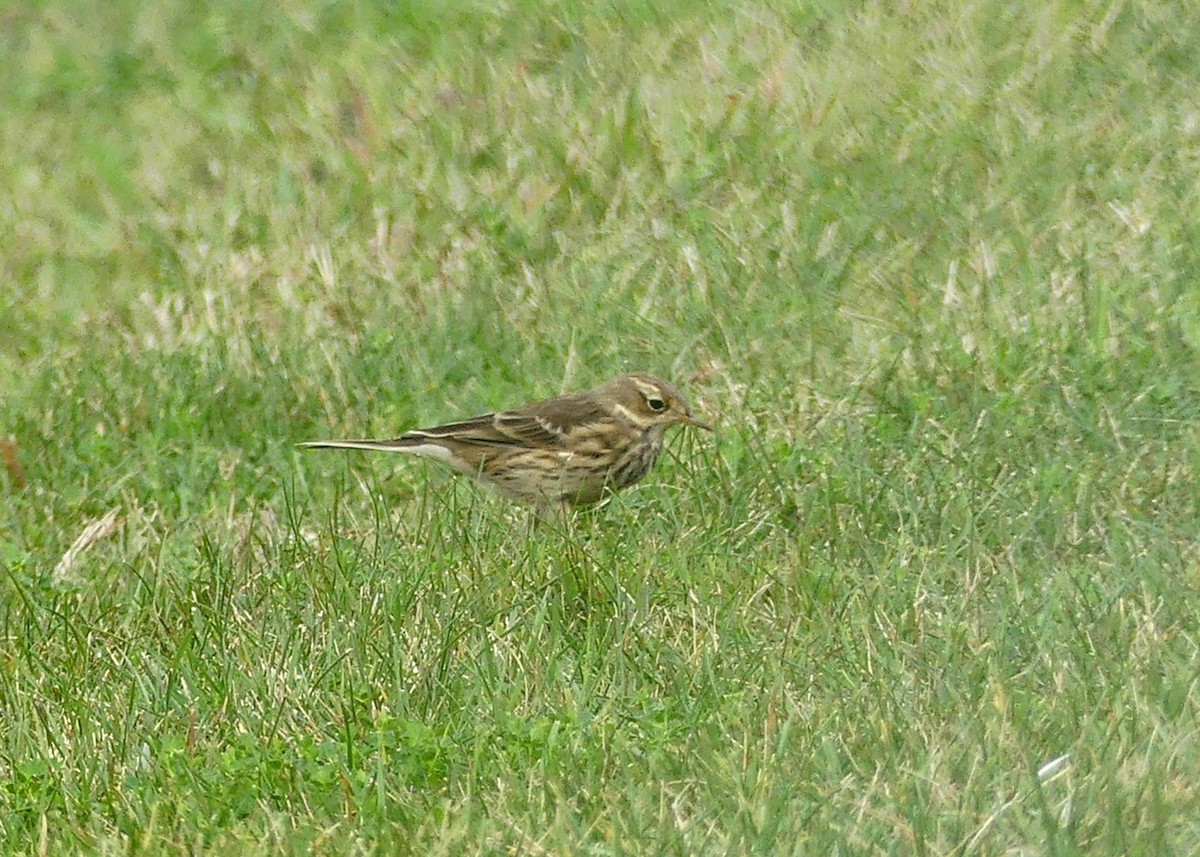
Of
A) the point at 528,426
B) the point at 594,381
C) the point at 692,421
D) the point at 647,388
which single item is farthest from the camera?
the point at 594,381

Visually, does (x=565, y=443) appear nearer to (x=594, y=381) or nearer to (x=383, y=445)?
(x=383, y=445)

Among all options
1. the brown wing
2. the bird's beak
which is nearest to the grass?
the bird's beak

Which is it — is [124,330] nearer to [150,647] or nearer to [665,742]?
[150,647]

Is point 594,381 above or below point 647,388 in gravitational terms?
below

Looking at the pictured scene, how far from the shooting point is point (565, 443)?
736 cm

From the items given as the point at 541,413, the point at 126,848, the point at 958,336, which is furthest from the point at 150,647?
the point at 958,336

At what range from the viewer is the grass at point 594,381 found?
15.3 feet

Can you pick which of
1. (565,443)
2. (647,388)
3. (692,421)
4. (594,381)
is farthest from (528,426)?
(594,381)

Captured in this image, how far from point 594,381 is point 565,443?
37.5 inches

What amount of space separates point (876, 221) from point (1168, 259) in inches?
49.5

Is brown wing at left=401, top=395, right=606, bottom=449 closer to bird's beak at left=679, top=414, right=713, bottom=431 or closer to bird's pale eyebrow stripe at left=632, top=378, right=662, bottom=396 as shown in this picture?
bird's pale eyebrow stripe at left=632, top=378, right=662, bottom=396

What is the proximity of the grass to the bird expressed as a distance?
16 centimetres

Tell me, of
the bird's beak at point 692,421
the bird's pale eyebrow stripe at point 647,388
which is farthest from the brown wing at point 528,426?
the bird's beak at point 692,421

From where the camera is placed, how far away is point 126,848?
178 inches
